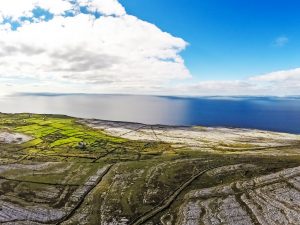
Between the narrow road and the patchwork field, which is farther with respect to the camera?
the patchwork field

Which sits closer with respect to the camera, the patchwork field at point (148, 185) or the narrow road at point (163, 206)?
the narrow road at point (163, 206)

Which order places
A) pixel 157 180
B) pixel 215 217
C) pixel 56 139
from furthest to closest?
pixel 56 139
pixel 157 180
pixel 215 217

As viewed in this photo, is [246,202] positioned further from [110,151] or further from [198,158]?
[110,151]

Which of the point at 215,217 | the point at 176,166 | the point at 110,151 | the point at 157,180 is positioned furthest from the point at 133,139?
the point at 215,217

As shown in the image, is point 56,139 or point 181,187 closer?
point 181,187

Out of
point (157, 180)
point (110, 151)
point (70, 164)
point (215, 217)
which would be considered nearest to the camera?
point (215, 217)

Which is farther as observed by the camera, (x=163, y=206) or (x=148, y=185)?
→ (x=148, y=185)

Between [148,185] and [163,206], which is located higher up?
[148,185]
